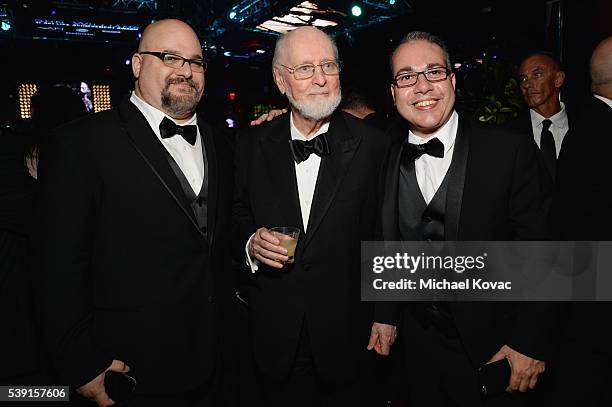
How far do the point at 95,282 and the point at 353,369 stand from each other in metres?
1.32

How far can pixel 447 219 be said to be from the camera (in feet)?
6.34

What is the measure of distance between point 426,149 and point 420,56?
456mm

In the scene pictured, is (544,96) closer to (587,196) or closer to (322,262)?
(587,196)

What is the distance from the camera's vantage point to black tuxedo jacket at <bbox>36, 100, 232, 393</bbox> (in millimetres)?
1781

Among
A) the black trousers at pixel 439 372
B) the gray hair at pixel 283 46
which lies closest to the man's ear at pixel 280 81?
the gray hair at pixel 283 46

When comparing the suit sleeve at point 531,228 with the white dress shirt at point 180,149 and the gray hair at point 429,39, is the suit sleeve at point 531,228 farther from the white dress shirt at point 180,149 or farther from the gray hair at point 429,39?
the white dress shirt at point 180,149

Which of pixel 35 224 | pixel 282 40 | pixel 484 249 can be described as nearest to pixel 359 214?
pixel 484 249

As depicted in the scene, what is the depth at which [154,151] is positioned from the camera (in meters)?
1.95

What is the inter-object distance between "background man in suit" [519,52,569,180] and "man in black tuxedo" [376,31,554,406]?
2.90 meters

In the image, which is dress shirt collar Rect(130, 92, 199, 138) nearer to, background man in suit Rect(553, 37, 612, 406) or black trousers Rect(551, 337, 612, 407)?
background man in suit Rect(553, 37, 612, 406)

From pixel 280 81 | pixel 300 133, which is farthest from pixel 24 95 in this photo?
pixel 300 133

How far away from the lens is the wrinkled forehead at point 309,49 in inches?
93.0

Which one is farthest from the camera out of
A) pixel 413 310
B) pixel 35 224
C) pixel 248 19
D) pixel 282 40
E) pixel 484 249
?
pixel 248 19

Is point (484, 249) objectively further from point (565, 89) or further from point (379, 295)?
point (565, 89)
